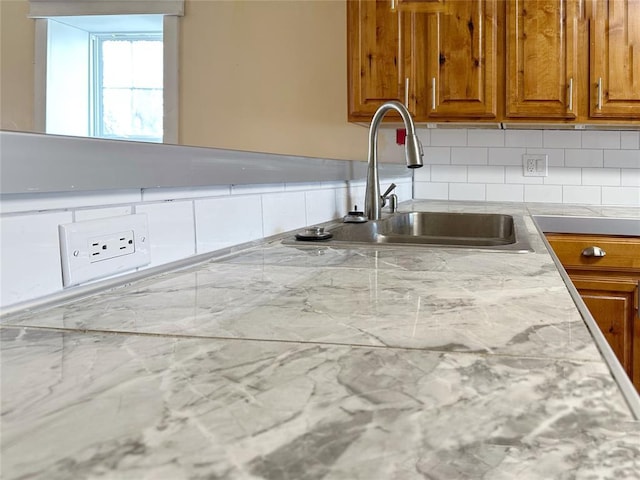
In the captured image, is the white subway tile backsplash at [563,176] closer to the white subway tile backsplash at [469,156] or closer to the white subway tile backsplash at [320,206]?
the white subway tile backsplash at [469,156]

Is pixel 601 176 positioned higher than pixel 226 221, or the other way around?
pixel 601 176

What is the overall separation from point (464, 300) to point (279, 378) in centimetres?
29

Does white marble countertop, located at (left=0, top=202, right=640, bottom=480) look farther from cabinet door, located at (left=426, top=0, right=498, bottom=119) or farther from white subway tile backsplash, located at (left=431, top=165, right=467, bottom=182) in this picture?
white subway tile backsplash, located at (left=431, top=165, right=467, bottom=182)

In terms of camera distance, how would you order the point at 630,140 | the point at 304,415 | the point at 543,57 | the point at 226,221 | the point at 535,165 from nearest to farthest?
the point at 304,415 < the point at 226,221 < the point at 543,57 < the point at 630,140 < the point at 535,165

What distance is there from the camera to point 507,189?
2.61 metres

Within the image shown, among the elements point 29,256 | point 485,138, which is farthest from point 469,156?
point 29,256

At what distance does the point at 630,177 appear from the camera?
2484 mm

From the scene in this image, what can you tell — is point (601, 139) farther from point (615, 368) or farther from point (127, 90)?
point (615, 368)

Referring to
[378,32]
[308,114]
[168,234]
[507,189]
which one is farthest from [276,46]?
[168,234]

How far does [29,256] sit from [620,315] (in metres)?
1.78

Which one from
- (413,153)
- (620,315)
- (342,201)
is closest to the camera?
(413,153)

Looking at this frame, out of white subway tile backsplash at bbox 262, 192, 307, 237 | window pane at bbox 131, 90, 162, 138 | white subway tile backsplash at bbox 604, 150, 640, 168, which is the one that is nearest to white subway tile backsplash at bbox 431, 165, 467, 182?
white subway tile backsplash at bbox 604, 150, 640, 168

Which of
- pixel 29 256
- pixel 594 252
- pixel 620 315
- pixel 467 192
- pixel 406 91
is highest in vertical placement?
pixel 406 91

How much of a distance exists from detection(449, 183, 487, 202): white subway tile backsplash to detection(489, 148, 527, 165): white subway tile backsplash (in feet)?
0.41
